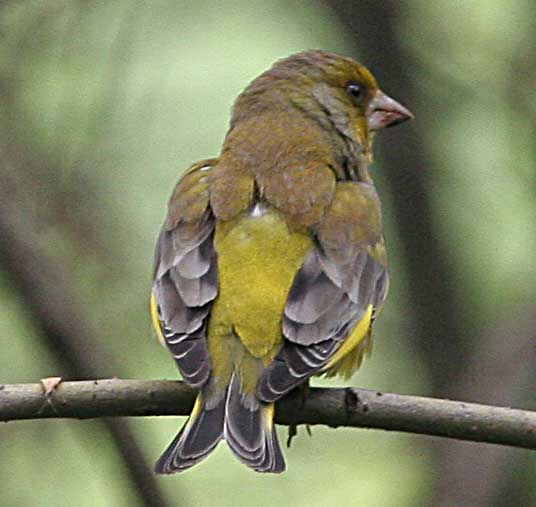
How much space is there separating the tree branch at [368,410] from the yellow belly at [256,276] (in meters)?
0.49

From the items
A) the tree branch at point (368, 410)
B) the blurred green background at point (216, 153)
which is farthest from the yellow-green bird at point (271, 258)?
the blurred green background at point (216, 153)

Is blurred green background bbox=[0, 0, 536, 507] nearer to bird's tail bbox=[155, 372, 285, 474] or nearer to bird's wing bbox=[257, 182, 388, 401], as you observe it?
Answer: bird's wing bbox=[257, 182, 388, 401]

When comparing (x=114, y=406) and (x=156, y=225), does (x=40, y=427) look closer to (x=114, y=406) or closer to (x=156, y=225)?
(x=156, y=225)

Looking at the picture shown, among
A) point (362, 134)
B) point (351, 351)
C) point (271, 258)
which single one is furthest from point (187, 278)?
point (362, 134)

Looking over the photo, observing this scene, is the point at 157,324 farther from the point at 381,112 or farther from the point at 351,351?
the point at 381,112

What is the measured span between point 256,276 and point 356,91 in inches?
75.6

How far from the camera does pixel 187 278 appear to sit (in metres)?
5.32

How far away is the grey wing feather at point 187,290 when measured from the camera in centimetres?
494

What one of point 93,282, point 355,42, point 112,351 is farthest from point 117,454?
point 355,42

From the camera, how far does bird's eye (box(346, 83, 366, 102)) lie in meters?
6.87

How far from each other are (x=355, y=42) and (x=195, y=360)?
3.93 metres

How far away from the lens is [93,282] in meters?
7.72

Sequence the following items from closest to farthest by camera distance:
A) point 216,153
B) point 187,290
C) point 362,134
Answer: point 187,290, point 362,134, point 216,153

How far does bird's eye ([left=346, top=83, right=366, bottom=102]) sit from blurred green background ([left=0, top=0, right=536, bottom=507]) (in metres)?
1.42
